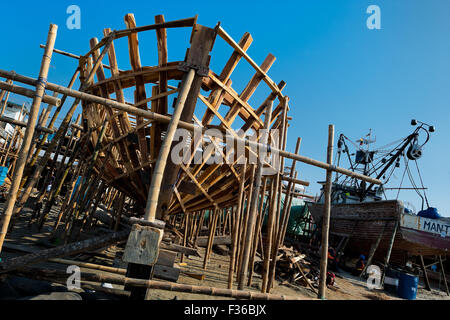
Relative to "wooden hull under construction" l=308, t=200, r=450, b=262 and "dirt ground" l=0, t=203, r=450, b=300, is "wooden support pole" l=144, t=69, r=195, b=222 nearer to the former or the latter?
"dirt ground" l=0, t=203, r=450, b=300

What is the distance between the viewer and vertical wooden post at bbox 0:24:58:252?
279 cm

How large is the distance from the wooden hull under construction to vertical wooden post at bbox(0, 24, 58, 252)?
14.3 metres

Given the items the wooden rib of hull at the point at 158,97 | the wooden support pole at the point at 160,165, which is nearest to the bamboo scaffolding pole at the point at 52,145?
the wooden rib of hull at the point at 158,97

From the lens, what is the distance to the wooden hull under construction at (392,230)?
11.7m

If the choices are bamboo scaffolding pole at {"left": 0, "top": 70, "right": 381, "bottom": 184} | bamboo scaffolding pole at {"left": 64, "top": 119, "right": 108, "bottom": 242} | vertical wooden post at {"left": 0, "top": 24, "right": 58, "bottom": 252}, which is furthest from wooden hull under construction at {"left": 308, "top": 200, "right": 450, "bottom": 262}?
vertical wooden post at {"left": 0, "top": 24, "right": 58, "bottom": 252}

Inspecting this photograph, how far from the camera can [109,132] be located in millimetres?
6918

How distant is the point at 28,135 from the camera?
284cm

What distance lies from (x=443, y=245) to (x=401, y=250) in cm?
194

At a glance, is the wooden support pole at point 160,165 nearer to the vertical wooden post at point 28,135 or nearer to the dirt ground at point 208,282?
the vertical wooden post at point 28,135

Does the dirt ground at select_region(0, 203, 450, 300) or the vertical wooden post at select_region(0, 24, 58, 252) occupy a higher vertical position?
the vertical wooden post at select_region(0, 24, 58, 252)

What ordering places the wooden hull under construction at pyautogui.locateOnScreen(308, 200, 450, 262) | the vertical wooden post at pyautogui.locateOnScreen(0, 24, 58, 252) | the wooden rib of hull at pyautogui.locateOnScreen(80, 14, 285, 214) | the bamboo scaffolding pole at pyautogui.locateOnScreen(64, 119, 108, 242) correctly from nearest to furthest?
the vertical wooden post at pyautogui.locateOnScreen(0, 24, 58, 252) → the wooden rib of hull at pyautogui.locateOnScreen(80, 14, 285, 214) → the bamboo scaffolding pole at pyautogui.locateOnScreen(64, 119, 108, 242) → the wooden hull under construction at pyautogui.locateOnScreen(308, 200, 450, 262)
